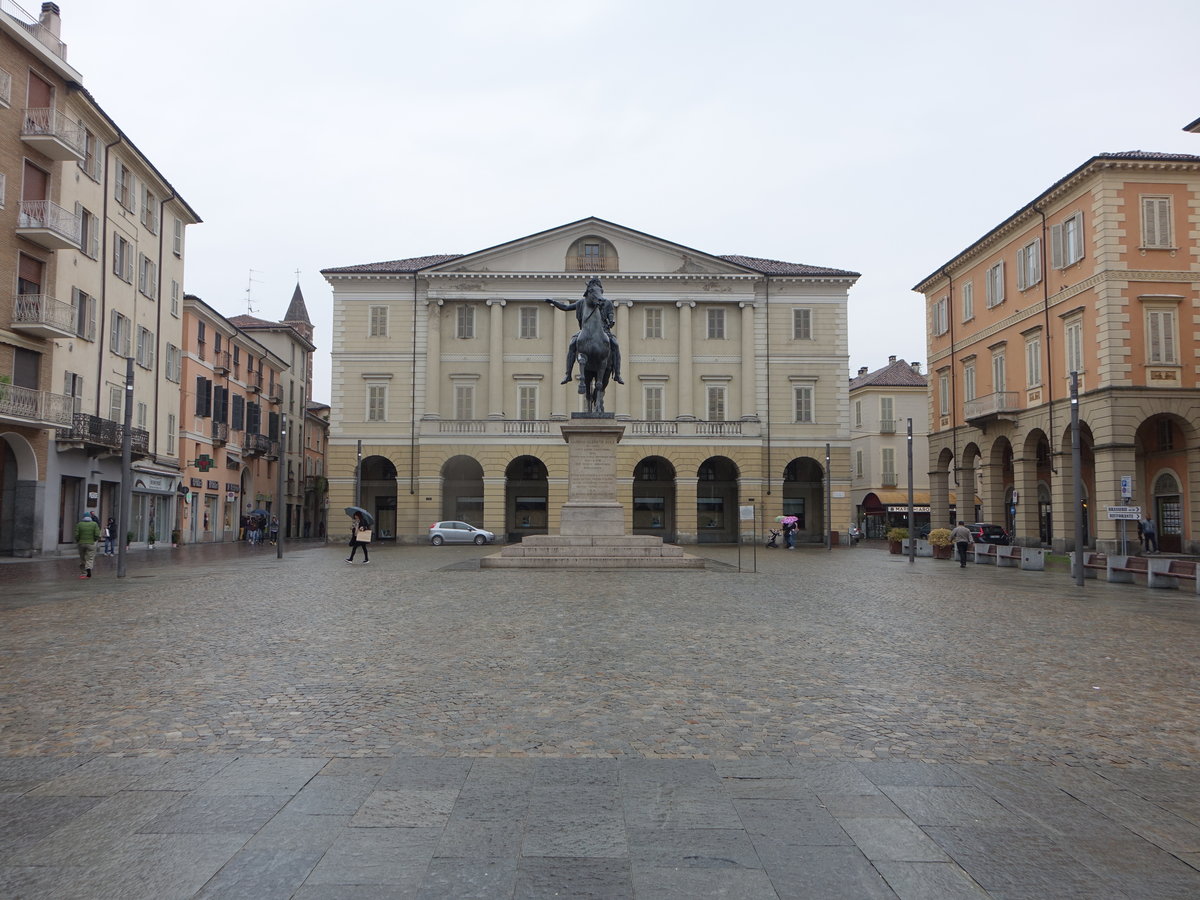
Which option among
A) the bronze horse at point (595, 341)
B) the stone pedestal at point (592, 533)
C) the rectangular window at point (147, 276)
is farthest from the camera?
the rectangular window at point (147, 276)

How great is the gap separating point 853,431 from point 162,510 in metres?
48.2

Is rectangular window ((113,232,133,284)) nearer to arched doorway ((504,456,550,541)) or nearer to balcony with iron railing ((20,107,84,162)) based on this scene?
balcony with iron railing ((20,107,84,162))

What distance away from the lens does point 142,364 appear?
3706 centimetres

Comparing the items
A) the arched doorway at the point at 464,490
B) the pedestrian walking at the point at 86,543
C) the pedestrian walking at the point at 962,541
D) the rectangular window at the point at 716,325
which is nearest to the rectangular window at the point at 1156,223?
the pedestrian walking at the point at 962,541

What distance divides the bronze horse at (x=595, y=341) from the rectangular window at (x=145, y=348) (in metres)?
21.1

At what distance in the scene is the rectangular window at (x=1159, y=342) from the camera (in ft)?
107

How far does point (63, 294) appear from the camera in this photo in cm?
3023

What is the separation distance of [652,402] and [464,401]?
10.7 metres

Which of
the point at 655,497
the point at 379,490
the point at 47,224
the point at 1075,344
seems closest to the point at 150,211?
the point at 47,224

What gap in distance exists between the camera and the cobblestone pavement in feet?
12.1

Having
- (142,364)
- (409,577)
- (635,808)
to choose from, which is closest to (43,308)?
(142,364)

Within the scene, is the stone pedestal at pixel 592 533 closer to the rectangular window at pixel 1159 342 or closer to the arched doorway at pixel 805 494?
the rectangular window at pixel 1159 342

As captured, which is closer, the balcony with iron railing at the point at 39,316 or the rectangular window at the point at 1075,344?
the balcony with iron railing at the point at 39,316

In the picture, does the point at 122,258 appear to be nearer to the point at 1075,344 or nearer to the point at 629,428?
the point at 629,428
